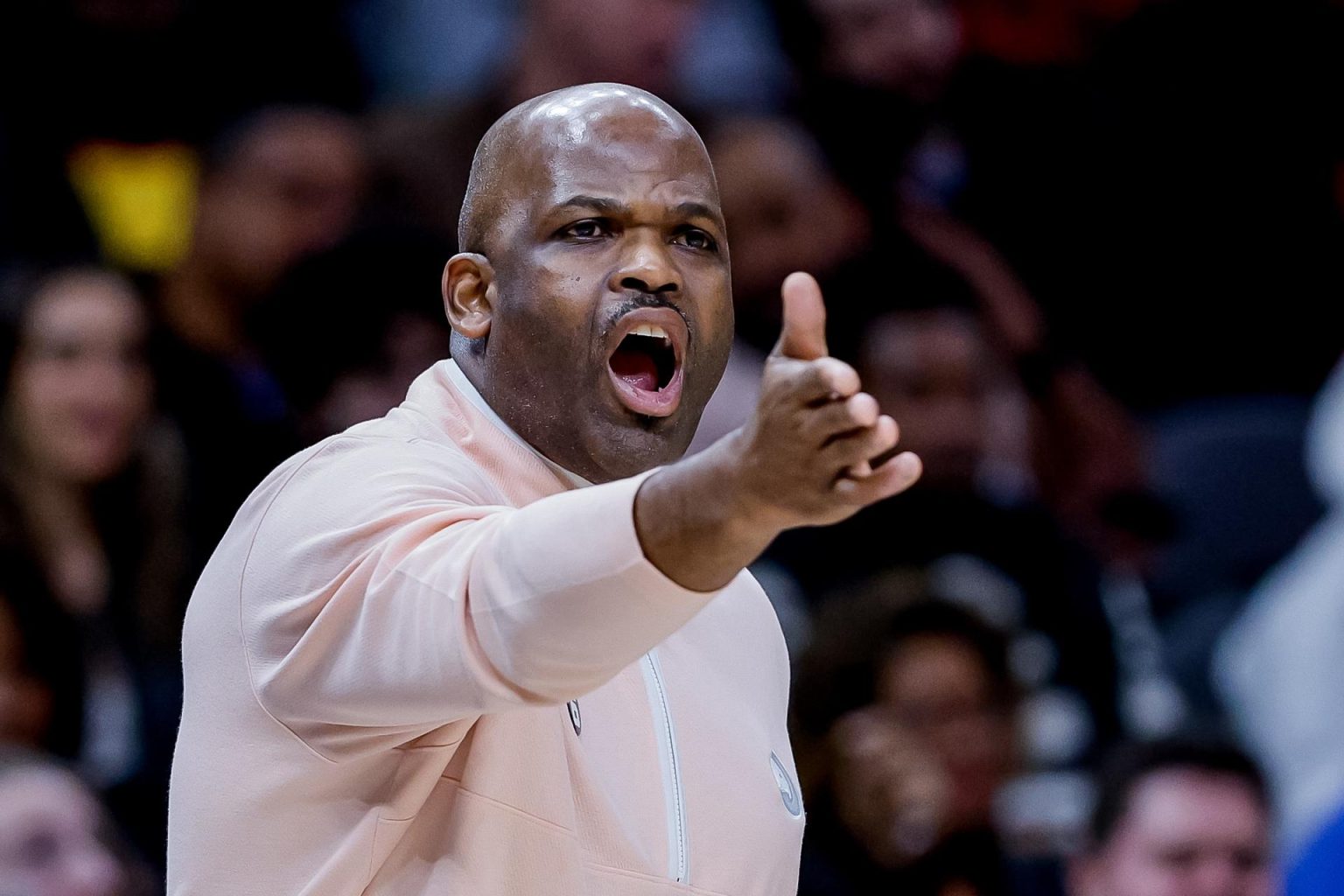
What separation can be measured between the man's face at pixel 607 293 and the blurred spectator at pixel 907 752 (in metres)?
2.32

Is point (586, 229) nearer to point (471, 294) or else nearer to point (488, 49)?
point (471, 294)

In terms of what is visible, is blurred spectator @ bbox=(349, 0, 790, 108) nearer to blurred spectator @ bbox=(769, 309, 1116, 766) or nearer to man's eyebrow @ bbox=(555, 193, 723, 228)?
blurred spectator @ bbox=(769, 309, 1116, 766)

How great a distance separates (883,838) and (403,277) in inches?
72.4

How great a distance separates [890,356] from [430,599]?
3.66 meters

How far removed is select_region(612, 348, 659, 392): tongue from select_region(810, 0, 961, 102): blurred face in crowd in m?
3.53

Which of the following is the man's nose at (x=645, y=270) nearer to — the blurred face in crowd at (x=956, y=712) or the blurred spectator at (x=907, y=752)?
the blurred spectator at (x=907, y=752)

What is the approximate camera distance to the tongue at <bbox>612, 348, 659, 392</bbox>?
220 centimetres

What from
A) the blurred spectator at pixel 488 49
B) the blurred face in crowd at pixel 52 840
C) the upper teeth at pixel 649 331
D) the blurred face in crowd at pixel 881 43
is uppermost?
the blurred face in crowd at pixel 881 43

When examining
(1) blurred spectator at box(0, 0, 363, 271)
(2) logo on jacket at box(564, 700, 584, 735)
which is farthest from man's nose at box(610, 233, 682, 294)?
(1) blurred spectator at box(0, 0, 363, 271)

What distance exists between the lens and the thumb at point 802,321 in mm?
1528

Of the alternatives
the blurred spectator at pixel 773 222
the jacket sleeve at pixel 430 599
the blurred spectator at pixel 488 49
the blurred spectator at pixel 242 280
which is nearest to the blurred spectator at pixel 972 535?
the blurred spectator at pixel 773 222

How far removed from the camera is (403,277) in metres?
4.88

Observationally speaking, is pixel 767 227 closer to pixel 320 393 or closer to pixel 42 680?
pixel 320 393

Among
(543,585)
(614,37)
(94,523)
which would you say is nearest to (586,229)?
(543,585)
